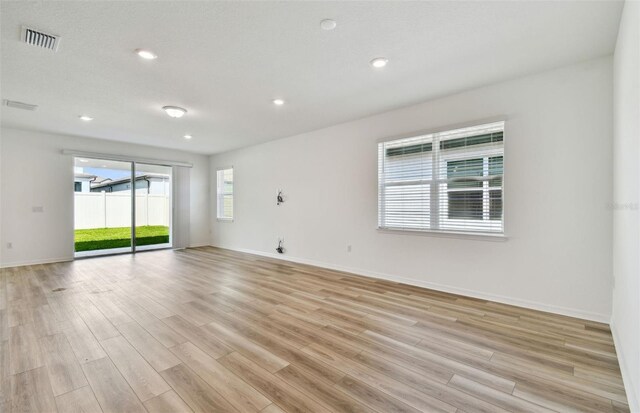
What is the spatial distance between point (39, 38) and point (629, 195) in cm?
483

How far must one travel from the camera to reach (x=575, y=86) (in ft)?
9.69

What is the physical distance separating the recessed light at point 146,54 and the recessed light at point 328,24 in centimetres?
171

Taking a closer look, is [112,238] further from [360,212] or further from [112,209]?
[360,212]

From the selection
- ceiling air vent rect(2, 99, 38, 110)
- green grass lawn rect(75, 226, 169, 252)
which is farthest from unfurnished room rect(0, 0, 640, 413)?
green grass lawn rect(75, 226, 169, 252)

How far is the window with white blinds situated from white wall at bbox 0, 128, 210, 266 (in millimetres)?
6603

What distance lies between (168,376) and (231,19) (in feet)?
8.95

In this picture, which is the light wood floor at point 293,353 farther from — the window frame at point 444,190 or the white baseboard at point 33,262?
the white baseboard at point 33,262

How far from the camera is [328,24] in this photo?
89.8 inches

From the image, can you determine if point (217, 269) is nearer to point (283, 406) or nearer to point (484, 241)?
point (283, 406)

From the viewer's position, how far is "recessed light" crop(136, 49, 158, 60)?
267 cm

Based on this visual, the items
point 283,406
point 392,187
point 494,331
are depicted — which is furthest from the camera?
point 392,187

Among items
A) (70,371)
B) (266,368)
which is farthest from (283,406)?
(70,371)

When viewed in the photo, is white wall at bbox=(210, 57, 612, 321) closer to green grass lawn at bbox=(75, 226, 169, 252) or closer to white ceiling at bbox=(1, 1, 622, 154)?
white ceiling at bbox=(1, 1, 622, 154)

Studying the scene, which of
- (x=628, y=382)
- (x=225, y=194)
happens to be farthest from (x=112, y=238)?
(x=628, y=382)
